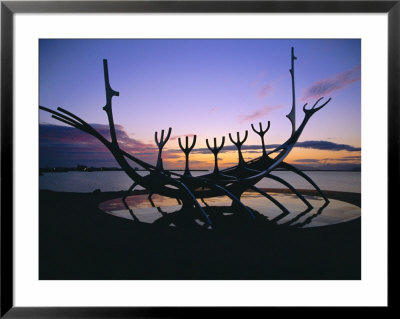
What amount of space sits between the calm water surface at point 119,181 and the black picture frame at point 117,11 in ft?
0.82

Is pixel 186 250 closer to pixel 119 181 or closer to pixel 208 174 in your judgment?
pixel 208 174

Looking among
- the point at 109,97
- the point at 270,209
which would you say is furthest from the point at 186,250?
the point at 109,97

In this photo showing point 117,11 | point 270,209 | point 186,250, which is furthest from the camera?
point 270,209

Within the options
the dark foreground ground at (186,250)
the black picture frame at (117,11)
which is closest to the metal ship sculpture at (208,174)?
the dark foreground ground at (186,250)

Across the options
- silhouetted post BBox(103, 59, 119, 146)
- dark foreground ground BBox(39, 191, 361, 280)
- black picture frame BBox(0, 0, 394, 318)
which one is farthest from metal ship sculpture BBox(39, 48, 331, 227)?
black picture frame BBox(0, 0, 394, 318)

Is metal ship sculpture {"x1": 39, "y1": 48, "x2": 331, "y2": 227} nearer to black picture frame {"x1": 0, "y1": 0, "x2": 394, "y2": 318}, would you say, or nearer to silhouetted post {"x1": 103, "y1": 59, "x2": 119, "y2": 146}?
silhouetted post {"x1": 103, "y1": 59, "x2": 119, "y2": 146}

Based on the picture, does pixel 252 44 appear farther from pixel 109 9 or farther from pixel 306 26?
pixel 109 9

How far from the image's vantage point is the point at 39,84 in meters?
1.95

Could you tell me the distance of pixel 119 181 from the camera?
221 centimetres

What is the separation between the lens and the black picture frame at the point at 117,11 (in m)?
1.73

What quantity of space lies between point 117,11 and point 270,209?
217cm

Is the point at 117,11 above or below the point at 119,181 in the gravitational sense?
above

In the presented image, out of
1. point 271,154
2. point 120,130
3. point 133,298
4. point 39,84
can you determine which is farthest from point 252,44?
point 133,298

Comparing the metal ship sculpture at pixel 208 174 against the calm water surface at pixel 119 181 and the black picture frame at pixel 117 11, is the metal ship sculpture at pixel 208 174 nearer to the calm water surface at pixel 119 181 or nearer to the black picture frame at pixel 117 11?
the calm water surface at pixel 119 181
